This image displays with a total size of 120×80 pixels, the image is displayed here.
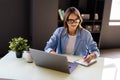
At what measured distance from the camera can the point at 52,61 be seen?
160cm

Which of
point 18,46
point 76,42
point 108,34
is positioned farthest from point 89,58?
point 108,34

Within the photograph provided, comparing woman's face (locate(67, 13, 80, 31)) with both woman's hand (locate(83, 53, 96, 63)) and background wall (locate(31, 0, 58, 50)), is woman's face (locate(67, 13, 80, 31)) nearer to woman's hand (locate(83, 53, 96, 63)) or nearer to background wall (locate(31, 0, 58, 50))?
woman's hand (locate(83, 53, 96, 63))

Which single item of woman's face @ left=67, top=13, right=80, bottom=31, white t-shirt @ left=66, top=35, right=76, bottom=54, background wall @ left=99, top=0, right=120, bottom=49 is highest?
woman's face @ left=67, top=13, right=80, bottom=31

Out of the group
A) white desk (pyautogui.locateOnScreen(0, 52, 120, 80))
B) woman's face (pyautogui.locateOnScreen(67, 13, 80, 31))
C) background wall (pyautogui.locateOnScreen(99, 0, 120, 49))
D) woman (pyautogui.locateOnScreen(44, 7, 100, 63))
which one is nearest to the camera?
white desk (pyautogui.locateOnScreen(0, 52, 120, 80))

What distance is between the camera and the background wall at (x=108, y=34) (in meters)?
4.35

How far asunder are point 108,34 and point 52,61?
3274mm

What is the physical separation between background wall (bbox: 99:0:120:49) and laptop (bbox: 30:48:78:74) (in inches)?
113

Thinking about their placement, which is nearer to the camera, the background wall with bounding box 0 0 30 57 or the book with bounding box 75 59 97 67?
the book with bounding box 75 59 97 67

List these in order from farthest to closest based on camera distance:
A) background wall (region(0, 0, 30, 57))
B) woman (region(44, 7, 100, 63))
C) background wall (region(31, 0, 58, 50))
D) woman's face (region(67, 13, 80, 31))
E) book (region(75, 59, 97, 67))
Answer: background wall (region(0, 0, 30, 57)), background wall (region(31, 0, 58, 50)), woman (region(44, 7, 100, 63)), woman's face (region(67, 13, 80, 31)), book (region(75, 59, 97, 67))

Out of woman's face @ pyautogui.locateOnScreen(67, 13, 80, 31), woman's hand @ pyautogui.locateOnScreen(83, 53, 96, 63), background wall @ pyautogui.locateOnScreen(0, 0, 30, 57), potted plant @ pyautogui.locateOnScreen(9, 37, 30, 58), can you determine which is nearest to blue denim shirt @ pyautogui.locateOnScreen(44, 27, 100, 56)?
woman's face @ pyautogui.locateOnScreen(67, 13, 80, 31)

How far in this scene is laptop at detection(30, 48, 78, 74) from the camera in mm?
1544

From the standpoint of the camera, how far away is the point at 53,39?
225 centimetres

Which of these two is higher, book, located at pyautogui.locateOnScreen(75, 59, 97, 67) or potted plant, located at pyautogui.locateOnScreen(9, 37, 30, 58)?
potted plant, located at pyautogui.locateOnScreen(9, 37, 30, 58)

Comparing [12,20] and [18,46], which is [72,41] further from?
[12,20]
